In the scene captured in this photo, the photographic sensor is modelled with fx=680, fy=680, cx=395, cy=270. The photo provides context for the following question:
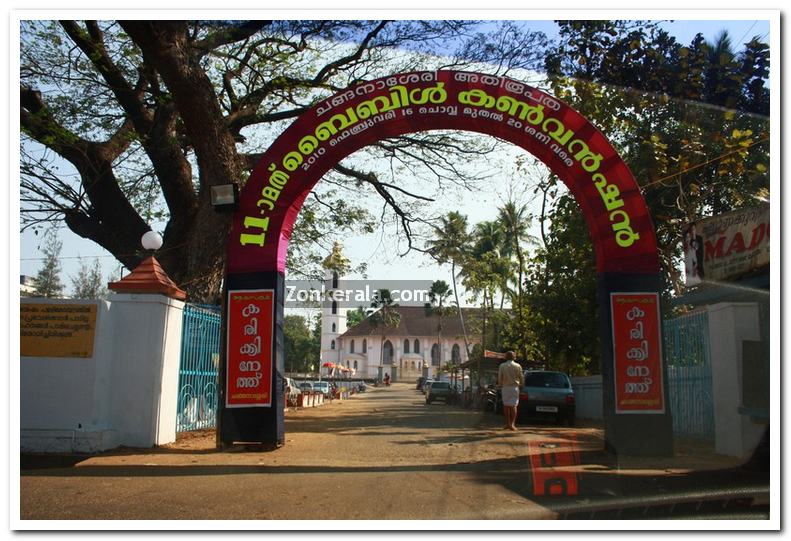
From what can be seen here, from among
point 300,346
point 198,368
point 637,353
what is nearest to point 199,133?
point 198,368

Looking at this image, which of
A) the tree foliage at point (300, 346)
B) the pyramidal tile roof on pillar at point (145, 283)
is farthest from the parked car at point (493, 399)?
the tree foliage at point (300, 346)

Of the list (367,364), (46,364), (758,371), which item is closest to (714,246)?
(758,371)

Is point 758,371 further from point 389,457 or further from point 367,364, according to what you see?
point 367,364

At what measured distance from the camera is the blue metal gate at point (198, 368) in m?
10.7

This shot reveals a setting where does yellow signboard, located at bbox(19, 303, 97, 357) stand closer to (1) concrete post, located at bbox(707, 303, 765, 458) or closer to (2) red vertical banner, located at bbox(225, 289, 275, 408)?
(2) red vertical banner, located at bbox(225, 289, 275, 408)

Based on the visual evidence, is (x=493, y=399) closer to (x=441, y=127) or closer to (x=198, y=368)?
(x=198, y=368)

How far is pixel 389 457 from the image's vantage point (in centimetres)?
920

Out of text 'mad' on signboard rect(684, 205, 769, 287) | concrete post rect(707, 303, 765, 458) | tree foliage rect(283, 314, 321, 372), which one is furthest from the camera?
tree foliage rect(283, 314, 321, 372)

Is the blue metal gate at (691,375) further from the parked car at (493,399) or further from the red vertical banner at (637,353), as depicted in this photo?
the parked car at (493,399)

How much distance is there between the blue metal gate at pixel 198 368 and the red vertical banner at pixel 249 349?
129 cm

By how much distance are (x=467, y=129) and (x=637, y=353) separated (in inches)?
163

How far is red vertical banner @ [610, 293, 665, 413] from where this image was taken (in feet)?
30.1

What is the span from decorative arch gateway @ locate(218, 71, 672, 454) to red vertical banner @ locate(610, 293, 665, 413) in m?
0.01

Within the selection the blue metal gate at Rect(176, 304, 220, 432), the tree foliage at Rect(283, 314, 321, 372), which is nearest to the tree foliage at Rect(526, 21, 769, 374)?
the blue metal gate at Rect(176, 304, 220, 432)
